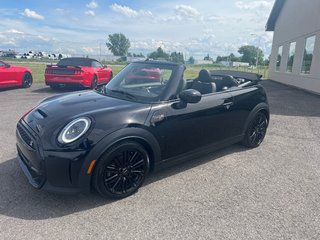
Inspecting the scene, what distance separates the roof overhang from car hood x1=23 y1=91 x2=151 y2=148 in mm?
22391

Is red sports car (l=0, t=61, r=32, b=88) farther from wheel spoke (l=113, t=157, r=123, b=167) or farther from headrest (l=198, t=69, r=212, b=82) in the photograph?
wheel spoke (l=113, t=157, r=123, b=167)

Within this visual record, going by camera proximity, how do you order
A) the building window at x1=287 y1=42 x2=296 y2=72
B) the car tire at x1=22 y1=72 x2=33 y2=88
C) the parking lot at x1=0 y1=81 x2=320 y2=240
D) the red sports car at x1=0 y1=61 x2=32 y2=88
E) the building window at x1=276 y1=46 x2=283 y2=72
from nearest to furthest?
the parking lot at x1=0 y1=81 x2=320 y2=240 → the red sports car at x1=0 y1=61 x2=32 y2=88 → the car tire at x1=22 y1=72 x2=33 y2=88 → the building window at x1=287 y1=42 x2=296 y2=72 → the building window at x1=276 y1=46 x2=283 y2=72

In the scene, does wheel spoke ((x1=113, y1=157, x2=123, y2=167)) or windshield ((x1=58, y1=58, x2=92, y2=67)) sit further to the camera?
windshield ((x1=58, y1=58, x2=92, y2=67))

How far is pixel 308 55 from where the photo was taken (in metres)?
14.0

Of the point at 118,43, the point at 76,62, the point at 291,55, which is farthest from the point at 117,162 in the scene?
the point at 118,43

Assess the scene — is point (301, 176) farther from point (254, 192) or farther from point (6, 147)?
point (6, 147)

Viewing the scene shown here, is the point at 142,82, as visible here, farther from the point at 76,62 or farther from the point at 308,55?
the point at 308,55

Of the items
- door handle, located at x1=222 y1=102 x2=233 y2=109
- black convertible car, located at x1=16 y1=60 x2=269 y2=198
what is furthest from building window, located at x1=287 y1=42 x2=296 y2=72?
door handle, located at x1=222 y1=102 x2=233 y2=109

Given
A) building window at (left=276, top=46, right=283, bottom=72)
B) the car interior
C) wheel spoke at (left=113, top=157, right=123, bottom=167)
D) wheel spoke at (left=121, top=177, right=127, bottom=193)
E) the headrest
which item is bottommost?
wheel spoke at (left=121, top=177, right=127, bottom=193)

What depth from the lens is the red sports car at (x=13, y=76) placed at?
10875 mm

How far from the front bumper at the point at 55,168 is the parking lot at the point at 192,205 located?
10.8 inches

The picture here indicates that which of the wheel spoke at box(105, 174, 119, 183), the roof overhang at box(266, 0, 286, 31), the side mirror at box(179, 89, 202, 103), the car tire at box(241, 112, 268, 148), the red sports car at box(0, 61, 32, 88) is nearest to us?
the wheel spoke at box(105, 174, 119, 183)

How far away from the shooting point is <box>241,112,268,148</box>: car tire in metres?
4.79

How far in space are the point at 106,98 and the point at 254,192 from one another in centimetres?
225
